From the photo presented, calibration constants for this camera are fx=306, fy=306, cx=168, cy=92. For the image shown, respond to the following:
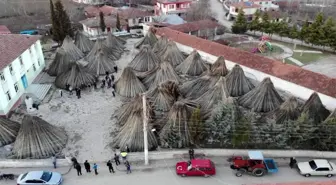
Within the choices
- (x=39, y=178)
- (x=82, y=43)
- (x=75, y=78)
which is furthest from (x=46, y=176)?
(x=82, y=43)

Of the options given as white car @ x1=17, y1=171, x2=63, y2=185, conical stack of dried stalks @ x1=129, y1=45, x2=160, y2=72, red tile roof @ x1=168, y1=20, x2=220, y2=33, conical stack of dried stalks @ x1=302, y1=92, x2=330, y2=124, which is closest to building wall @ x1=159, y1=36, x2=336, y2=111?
conical stack of dried stalks @ x1=302, y1=92, x2=330, y2=124

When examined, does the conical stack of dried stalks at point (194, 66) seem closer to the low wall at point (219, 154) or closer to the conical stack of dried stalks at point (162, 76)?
the conical stack of dried stalks at point (162, 76)

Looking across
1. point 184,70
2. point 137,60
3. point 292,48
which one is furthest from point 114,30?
point 292,48

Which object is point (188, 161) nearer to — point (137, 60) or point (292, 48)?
point (137, 60)

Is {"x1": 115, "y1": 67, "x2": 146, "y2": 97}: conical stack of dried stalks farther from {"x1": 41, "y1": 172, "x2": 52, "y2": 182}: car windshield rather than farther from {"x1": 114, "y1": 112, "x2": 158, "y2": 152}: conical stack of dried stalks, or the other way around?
{"x1": 41, "y1": 172, "x2": 52, "y2": 182}: car windshield

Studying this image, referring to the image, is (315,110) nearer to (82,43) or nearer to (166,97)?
(166,97)
